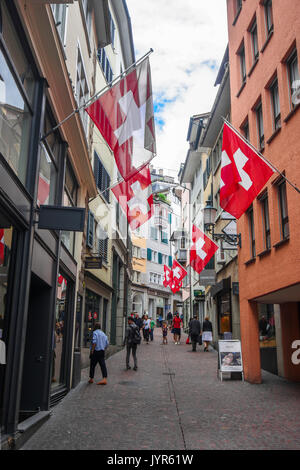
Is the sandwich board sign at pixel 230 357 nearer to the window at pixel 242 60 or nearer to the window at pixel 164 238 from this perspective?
the window at pixel 242 60

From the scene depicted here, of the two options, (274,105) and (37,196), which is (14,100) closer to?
(37,196)

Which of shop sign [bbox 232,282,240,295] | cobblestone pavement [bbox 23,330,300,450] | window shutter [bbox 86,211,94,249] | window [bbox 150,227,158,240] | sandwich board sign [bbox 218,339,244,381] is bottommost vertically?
cobblestone pavement [bbox 23,330,300,450]

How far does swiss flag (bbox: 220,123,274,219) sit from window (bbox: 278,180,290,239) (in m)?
1.83

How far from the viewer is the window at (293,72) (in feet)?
38.5

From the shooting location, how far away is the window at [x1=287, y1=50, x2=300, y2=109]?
11730 mm

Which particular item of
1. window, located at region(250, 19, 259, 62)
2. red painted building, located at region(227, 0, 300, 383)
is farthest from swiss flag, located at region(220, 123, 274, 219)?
window, located at region(250, 19, 259, 62)

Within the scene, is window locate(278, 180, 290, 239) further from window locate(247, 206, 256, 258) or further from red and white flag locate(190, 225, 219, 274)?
red and white flag locate(190, 225, 219, 274)

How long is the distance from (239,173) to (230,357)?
21.6 feet

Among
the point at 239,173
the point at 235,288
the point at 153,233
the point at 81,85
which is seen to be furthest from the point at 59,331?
the point at 153,233

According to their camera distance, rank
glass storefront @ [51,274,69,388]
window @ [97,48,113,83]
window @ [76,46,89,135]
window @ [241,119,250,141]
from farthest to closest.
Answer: window @ [97,48,113,83], window @ [241,119,250,141], window @ [76,46,89,135], glass storefront @ [51,274,69,388]

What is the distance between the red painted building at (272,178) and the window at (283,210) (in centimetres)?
3

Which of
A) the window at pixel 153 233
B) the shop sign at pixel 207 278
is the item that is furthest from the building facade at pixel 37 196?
the window at pixel 153 233

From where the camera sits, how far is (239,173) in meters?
10.6
